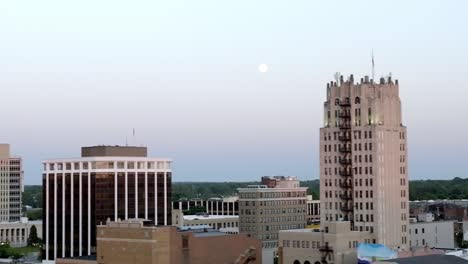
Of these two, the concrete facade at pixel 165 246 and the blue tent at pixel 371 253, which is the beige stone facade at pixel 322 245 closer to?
the blue tent at pixel 371 253

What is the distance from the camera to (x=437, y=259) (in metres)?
152

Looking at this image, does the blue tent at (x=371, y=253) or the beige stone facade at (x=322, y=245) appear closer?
the beige stone facade at (x=322, y=245)

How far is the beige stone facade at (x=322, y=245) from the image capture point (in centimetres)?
15062

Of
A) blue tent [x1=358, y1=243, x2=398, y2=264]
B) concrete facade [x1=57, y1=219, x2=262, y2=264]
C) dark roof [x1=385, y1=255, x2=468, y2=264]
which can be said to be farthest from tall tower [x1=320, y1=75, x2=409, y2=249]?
concrete facade [x1=57, y1=219, x2=262, y2=264]

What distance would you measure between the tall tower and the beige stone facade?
70.0 feet

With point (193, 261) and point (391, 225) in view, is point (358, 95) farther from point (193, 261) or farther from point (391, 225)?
point (193, 261)

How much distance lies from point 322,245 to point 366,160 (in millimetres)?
33716

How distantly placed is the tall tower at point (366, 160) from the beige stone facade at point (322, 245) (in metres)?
21.3

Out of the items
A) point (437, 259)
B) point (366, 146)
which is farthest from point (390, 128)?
point (437, 259)

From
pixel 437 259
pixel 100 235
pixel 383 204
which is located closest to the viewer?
pixel 437 259

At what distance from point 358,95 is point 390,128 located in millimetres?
9031

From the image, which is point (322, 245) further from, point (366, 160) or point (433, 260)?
point (366, 160)

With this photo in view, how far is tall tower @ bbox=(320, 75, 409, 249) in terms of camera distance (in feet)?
589

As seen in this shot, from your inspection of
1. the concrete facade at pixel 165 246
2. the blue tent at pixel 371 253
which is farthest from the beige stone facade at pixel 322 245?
the concrete facade at pixel 165 246
